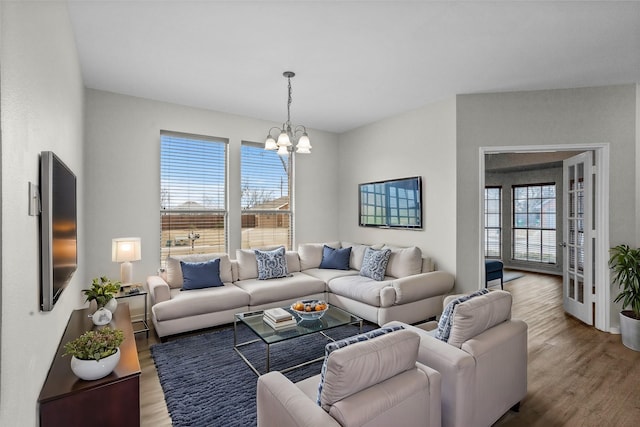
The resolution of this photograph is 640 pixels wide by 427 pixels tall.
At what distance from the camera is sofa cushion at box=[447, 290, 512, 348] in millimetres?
1958

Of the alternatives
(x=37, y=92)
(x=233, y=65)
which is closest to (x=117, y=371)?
(x=37, y=92)

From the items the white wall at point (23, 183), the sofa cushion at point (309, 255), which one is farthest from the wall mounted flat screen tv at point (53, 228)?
the sofa cushion at point (309, 255)

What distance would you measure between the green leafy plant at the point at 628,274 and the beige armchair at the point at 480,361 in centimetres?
223

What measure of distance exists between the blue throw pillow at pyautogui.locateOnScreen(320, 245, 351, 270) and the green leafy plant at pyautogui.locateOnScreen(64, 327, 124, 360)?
11.1 ft

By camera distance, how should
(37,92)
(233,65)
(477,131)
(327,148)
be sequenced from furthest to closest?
(327,148) < (477,131) < (233,65) < (37,92)

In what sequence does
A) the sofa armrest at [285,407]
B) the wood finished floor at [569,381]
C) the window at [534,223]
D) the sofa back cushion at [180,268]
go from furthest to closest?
the window at [534,223], the sofa back cushion at [180,268], the wood finished floor at [569,381], the sofa armrest at [285,407]

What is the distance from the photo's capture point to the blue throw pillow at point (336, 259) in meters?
4.96

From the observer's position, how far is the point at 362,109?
4.73m

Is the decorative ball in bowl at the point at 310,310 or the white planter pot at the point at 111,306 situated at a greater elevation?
the white planter pot at the point at 111,306

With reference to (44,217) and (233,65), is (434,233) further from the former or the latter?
(44,217)

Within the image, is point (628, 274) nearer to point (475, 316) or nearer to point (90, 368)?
point (475, 316)

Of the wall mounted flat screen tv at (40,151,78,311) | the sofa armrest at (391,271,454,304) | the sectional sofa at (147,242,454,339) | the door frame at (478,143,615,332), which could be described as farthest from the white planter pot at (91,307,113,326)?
the door frame at (478,143,615,332)

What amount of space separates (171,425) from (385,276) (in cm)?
306

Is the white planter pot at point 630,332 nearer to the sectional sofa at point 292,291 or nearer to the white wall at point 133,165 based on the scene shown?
the sectional sofa at point 292,291
